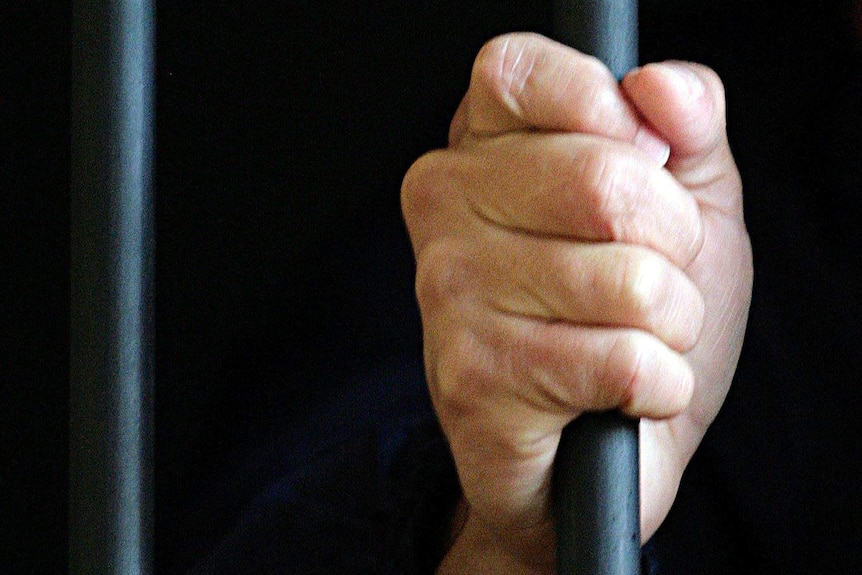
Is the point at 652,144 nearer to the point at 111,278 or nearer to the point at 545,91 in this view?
the point at 545,91

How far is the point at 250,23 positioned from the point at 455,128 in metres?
0.57

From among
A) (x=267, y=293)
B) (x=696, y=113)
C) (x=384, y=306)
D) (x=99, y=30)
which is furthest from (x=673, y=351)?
(x=267, y=293)

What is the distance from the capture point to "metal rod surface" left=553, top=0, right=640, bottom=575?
1.00 ft

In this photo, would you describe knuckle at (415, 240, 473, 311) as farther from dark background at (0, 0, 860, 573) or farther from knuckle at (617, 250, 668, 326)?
dark background at (0, 0, 860, 573)

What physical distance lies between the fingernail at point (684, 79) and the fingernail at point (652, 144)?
0.07ft

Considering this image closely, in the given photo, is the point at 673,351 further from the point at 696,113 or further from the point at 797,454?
the point at 797,454

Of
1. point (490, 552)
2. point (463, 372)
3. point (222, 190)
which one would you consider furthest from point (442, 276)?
point (222, 190)

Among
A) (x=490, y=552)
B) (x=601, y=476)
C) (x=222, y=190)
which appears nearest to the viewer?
(x=601, y=476)

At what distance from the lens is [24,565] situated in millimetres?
950

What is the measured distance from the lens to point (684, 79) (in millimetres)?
337

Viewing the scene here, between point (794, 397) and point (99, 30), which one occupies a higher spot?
point (99, 30)

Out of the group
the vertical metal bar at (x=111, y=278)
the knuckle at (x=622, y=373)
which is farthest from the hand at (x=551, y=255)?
the vertical metal bar at (x=111, y=278)

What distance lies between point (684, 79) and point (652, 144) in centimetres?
3

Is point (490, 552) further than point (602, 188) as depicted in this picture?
Yes
